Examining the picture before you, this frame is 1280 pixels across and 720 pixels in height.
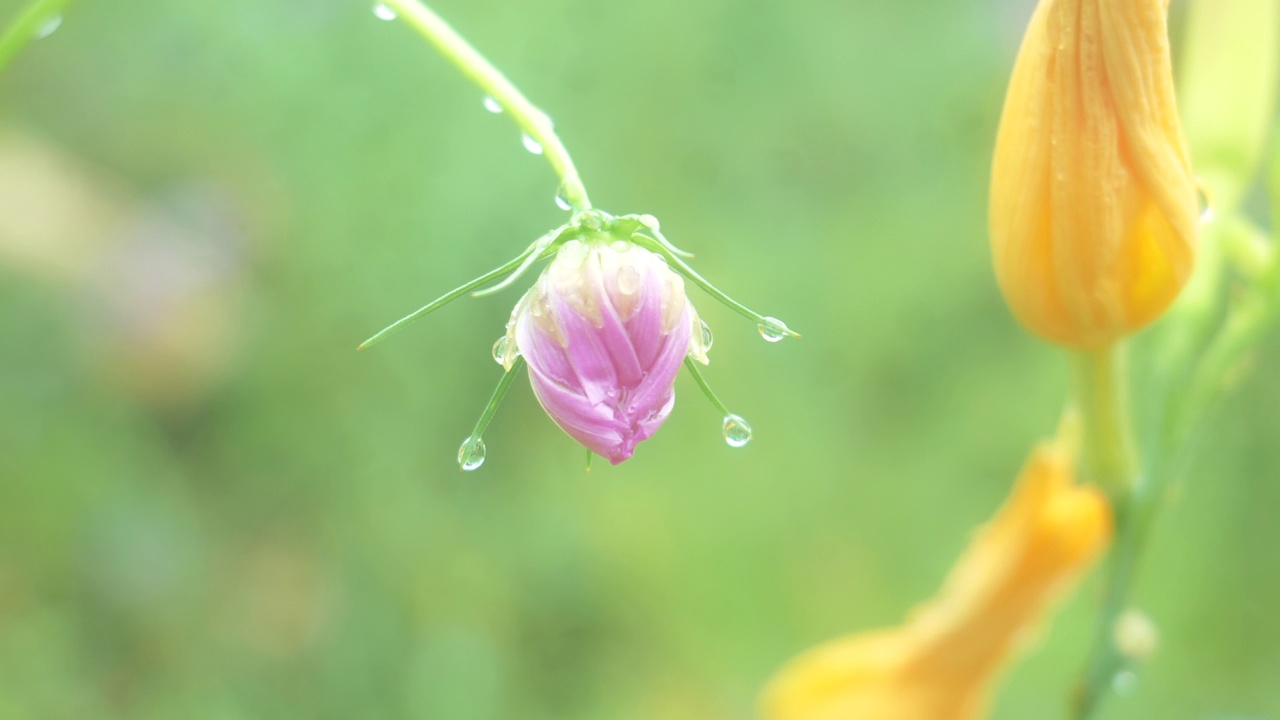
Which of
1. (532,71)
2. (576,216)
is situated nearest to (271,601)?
(532,71)

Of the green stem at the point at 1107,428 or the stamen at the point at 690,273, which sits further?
the green stem at the point at 1107,428

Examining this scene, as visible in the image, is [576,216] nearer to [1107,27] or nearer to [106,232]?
[1107,27]

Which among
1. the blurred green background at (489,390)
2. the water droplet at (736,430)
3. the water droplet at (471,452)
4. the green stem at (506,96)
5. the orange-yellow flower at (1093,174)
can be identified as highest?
the blurred green background at (489,390)

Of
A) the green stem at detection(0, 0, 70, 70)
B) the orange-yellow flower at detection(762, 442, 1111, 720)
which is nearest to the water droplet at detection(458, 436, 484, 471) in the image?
the green stem at detection(0, 0, 70, 70)

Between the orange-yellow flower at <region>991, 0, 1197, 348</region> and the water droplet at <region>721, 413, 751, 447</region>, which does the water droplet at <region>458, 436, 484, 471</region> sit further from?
the orange-yellow flower at <region>991, 0, 1197, 348</region>

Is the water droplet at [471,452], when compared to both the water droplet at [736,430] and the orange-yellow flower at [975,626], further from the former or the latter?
the orange-yellow flower at [975,626]

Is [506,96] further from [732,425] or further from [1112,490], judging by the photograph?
[1112,490]

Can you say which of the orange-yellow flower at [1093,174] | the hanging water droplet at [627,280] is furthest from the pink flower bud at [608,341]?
the orange-yellow flower at [1093,174]
